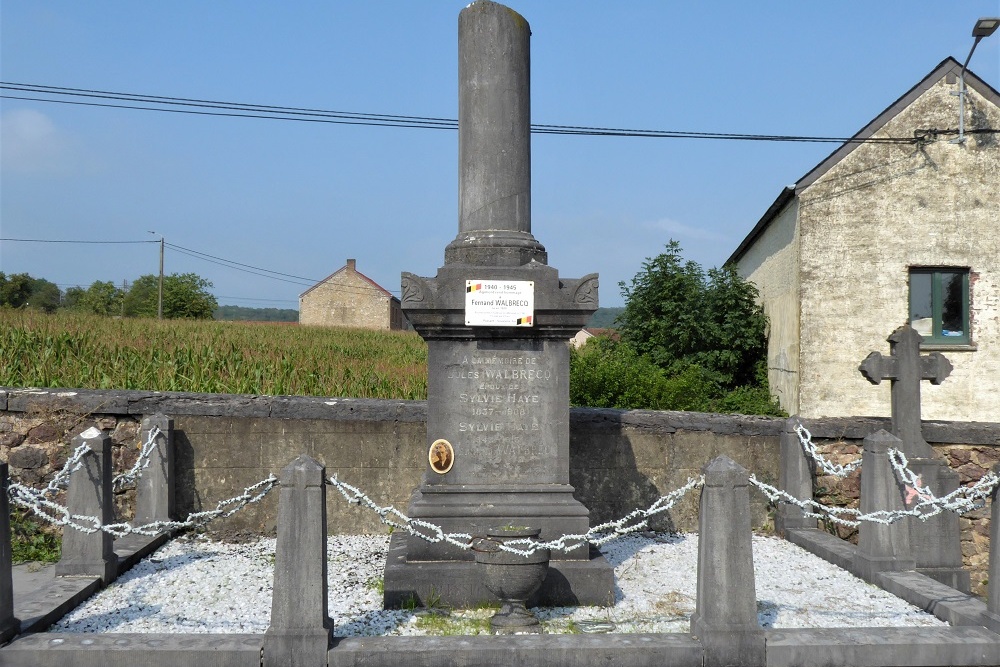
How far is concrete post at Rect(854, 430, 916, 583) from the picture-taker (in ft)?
21.2

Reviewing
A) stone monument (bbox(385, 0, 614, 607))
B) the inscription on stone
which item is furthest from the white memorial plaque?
the inscription on stone

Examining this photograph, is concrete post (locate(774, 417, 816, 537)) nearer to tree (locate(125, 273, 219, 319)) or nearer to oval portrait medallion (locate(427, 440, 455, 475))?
oval portrait medallion (locate(427, 440, 455, 475))

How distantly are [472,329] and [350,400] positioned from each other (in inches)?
102

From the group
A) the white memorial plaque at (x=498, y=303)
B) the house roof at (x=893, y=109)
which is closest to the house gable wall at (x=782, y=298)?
the house roof at (x=893, y=109)

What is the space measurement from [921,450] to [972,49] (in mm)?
9890

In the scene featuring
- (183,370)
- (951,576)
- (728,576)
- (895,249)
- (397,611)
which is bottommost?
(951,576)

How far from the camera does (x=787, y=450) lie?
8203 millimetres

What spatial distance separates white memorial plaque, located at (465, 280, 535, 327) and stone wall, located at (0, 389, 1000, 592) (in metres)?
2.33

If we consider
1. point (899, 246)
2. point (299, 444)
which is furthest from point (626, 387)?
point (899, 246)

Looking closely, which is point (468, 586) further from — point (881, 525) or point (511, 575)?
point (881, 525)

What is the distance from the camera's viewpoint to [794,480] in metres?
8.16

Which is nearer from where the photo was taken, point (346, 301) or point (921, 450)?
point (921, 450)

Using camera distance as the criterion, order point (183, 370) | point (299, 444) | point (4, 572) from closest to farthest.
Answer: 1. point (4, 572)
2. point (299, 444)
3. point (183, 370)

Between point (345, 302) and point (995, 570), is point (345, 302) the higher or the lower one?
the higher one
